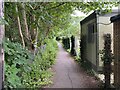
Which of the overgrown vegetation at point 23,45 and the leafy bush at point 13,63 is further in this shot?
the overgrown vegetation at point 23,45

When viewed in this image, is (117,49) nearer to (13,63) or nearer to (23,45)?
(23,45)

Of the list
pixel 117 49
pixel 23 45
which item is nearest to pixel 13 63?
pixel 23 45

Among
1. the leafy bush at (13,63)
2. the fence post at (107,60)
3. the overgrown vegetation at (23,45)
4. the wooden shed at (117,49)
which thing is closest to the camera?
the leafy bush at (13,63)

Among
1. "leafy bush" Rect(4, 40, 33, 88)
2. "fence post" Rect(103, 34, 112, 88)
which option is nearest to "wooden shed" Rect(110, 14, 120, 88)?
"fence post" Rect(103, 34, 112, 88)

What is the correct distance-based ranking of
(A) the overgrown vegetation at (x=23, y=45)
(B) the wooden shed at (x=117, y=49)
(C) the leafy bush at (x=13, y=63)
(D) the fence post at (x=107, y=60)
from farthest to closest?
(D) the fence post at (x=107, y=60) → (B) the wooden shed at (x=117, y=49) → (A) the overgrown vegetation at (x=23, y=45) → (C) the leafy bush at (x=13, y=63)

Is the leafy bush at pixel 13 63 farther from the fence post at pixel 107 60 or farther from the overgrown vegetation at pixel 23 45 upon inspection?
the fence post at pixel 107 60

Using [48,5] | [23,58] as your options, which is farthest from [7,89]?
[48,5]

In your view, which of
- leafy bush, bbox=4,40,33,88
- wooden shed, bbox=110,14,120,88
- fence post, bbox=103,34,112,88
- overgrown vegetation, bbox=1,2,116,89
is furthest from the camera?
fence post, bbox=103,34,112,88

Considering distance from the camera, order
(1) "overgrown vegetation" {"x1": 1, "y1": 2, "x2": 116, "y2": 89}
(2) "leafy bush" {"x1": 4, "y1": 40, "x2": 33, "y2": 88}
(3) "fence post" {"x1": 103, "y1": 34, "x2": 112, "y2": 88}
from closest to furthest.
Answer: (2) "leafy bush" {"x1": 4, "y1": 40, "x2": 33, "y2": 88}
(1) "overgrown vegetation" {"x1": 1, "y1": 2, "x2": 116, "y2": 89}
(3) "fence post" {"x1": 103, "y1": 34, "x2": 112, "y2": 88}

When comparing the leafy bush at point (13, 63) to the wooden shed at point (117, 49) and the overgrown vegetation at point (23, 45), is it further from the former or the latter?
the wooden shed at point (117, 49)

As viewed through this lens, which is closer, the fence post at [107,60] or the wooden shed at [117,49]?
the wooden shed at [117,49]

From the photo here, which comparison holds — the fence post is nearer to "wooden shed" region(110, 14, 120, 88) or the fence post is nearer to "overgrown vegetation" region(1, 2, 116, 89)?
"wooden shed" region(110, 14, 120, 88)

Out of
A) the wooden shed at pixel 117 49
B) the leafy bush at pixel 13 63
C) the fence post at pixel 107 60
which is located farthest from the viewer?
the fence post at pixel 107 60

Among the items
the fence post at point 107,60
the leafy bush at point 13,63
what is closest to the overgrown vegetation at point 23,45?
the leafy bush at point 13,63
